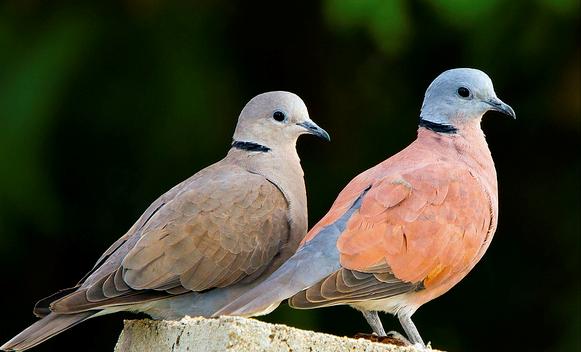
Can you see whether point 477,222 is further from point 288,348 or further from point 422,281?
point 288,348

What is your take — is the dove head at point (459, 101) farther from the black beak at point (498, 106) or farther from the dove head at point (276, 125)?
the dove head at point (276, 125)

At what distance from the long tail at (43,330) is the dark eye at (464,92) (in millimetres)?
1601

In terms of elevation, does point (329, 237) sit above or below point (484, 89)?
below

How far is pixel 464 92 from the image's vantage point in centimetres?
559

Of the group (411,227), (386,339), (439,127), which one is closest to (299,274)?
(386,339)

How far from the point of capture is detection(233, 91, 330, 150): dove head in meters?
5.84

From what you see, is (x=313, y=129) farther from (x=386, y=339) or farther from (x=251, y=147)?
(x=386, y=339)

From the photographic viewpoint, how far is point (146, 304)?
17.4ft

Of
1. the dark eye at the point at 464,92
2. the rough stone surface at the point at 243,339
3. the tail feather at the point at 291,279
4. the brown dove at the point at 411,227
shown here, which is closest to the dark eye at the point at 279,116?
the brown dove at the point at 411,227

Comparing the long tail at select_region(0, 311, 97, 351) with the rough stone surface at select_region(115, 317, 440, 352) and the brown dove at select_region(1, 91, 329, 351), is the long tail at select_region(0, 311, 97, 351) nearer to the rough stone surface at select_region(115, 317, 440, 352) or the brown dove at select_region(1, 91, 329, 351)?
the brown dove at select_region(1, 91, 329, 351)

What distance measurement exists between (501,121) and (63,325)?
3816 mm

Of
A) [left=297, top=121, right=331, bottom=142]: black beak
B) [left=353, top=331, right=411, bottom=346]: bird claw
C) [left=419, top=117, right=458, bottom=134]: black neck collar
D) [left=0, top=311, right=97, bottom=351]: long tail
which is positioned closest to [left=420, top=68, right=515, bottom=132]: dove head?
[left=419, top=117, right=458, bottom=134]: black neck collar

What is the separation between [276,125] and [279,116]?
4cm

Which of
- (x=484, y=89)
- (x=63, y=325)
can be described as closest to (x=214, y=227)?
(x=63, y=325)
